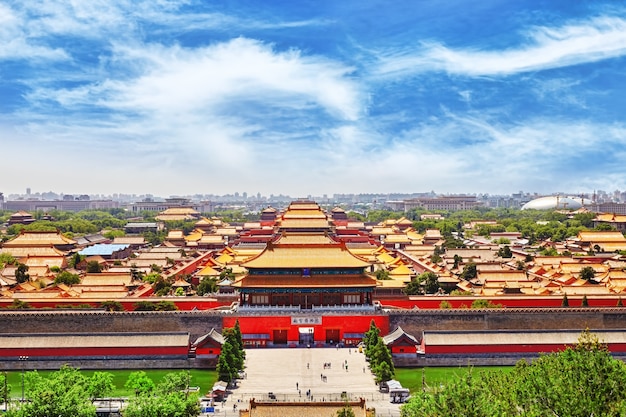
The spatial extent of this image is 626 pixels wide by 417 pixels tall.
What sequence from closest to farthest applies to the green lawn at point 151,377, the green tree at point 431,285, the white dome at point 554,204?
the green lawn at point 151,377 → the green tree at point 431,285 → the white dome at point 554,204

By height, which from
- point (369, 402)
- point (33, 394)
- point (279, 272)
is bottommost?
point (369, 402)

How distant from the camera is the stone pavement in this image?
28.0m

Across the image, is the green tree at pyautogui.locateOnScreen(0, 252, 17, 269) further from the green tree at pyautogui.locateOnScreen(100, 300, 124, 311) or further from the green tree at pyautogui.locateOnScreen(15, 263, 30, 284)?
the green tree at pyautogui.locateOnScreen(100, 300, 124, 311)

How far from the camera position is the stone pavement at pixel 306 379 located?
2803 cm

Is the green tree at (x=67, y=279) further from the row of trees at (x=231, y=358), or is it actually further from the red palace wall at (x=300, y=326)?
the row of trees at (x=231, y=358)

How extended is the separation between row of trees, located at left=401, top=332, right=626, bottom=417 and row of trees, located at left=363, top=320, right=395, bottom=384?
8102mm

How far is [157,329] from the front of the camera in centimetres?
3734

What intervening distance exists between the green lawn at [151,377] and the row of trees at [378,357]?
28.2 feet

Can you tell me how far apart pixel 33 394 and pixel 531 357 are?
85.8 ft

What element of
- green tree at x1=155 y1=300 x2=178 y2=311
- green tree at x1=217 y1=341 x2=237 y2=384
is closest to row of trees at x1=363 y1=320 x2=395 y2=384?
green tree at x1=217 y1=341 x2=237 y2=384

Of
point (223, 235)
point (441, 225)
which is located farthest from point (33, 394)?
point (441, 225)

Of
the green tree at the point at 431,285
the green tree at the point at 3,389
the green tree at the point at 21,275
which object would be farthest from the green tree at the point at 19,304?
the green tree at the point at 431,285

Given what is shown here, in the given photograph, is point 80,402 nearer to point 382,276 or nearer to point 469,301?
point 382,276

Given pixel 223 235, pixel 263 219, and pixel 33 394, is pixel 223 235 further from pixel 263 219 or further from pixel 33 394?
pixel 33 394
